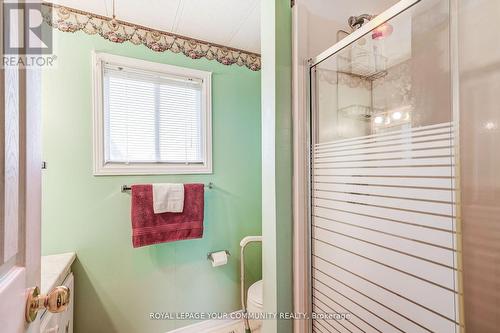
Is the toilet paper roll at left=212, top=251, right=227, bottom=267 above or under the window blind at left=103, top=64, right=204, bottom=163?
under

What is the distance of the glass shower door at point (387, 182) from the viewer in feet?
2.22

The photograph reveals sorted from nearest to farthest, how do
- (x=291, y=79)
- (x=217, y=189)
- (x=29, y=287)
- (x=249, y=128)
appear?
(x=29, y=287) → (x=291, y=79) → (x=217, y=189) → (x=249, y=128)

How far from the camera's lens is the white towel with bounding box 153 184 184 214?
1612mm

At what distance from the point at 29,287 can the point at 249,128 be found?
1.72 meters

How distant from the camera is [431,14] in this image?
0.77m

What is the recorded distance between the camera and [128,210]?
164 cm

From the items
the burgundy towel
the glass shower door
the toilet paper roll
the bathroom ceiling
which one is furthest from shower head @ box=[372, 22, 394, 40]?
the toilet paper roll

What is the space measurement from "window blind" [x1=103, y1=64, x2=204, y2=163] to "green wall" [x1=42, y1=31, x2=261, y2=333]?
12cm

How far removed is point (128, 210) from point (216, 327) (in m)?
1.18

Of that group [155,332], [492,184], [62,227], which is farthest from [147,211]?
[492,184]

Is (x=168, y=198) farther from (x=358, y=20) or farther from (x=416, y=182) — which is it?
(x=358, y=20)

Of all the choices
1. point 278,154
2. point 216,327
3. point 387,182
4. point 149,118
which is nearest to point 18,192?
point 278,154

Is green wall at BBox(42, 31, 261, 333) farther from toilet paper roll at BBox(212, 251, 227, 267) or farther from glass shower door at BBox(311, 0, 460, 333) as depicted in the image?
glass shower door at BBox(311, 0, 460, 333)

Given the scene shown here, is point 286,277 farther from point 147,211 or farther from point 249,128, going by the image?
Answer: point 249,128
